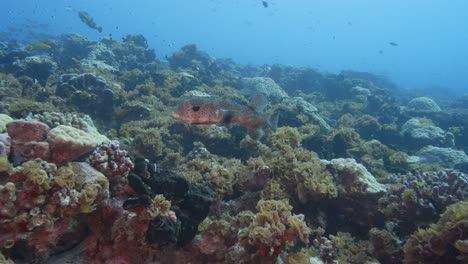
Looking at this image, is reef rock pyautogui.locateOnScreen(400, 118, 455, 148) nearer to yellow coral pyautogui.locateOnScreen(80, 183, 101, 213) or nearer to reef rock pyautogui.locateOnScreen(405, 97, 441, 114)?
reef rock pyautogui.locateOnScreen(405, 97, 441, 114)

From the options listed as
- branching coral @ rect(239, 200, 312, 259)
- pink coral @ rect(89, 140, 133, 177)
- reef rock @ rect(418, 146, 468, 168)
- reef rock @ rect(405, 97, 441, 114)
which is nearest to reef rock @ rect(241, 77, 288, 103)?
reef rock @ rect(418, 146, 468, 168)

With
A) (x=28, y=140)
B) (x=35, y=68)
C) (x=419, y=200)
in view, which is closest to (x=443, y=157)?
(x=419, y=200)

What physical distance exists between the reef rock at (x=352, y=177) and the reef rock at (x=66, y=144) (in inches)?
183

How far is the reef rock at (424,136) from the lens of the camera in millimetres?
15398

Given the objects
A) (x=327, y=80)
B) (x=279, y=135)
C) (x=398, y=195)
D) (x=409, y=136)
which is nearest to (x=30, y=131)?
(x=279, y=135)

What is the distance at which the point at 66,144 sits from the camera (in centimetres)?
445

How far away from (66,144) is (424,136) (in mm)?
15967

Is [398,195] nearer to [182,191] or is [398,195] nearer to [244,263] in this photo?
[244,263]

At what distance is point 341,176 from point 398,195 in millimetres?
1089

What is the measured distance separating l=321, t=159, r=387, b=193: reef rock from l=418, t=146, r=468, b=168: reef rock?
821 centimetres

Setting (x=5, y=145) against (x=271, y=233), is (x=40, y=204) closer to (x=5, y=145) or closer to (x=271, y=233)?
(x=5, y=145)

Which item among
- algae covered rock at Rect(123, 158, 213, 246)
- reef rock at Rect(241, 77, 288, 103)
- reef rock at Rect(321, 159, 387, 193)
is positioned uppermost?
algae covered rock at Rect(123, 158, 213, 246)

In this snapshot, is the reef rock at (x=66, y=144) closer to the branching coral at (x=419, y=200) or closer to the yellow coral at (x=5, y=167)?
the yellow coral at (x=5, y=167)

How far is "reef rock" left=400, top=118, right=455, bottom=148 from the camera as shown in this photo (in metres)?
15.4
